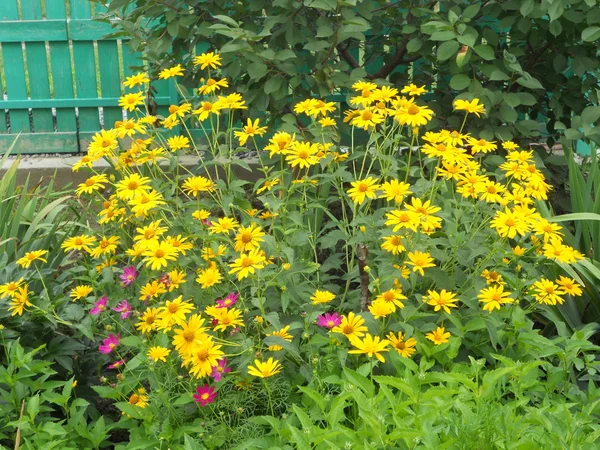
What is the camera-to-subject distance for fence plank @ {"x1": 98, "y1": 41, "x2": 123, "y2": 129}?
206 inches

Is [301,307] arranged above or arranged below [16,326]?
above

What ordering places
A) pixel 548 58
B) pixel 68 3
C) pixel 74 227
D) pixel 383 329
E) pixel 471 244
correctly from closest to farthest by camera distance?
pixel 383 329, pixel 471 244, pixel 74 227, pixel 548 58, pixel 68 3

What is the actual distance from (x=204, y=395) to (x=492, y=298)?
33.2 inches

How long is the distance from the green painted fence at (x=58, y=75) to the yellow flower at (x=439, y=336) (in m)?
3.32

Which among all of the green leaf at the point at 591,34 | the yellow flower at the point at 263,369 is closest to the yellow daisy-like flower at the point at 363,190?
the yellow flower at the point at 263,369

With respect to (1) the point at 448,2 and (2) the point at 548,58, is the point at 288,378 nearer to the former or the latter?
(1) the point at 448,2

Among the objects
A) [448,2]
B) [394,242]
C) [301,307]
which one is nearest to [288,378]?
[301,307]

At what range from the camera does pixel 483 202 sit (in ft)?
8.15

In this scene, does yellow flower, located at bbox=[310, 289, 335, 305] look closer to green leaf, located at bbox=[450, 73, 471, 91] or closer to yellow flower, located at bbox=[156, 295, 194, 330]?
yellow flower, located at bbox=[156, 295, 194, 330]

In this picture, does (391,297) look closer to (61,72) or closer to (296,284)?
(296,284)

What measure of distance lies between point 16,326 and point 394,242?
49.1 inches

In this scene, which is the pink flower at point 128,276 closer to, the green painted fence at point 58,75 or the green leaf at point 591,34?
the green leaf at point 591,34

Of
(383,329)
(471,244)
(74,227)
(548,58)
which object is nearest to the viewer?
(383,329)

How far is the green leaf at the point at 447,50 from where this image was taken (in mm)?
3027
